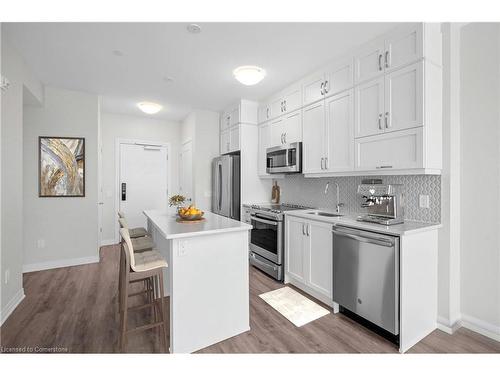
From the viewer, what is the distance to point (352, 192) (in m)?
3.04

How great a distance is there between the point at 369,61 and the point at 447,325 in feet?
7.95

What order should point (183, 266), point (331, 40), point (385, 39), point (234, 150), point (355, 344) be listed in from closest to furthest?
1. point (183, 266)
2. point (355, 344)
3. point (385, 39)
4. point (331, 40)
5. point (234, 150)

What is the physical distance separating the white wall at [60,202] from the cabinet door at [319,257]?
10.9ft

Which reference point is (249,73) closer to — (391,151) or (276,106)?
(276,106)

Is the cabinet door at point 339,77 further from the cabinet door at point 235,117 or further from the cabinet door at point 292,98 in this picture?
the cabinet door at point 235,117

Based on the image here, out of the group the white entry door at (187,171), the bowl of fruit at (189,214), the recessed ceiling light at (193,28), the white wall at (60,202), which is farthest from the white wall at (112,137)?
the recessed ceiling light at (193,28)

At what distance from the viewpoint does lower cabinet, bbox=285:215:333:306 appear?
2537 millimetres

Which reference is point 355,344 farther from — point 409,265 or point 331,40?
point 331,40

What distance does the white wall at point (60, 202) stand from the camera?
143 inches

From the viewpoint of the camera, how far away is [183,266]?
184 centimetres

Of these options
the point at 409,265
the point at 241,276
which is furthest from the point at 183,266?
the point at 409,265

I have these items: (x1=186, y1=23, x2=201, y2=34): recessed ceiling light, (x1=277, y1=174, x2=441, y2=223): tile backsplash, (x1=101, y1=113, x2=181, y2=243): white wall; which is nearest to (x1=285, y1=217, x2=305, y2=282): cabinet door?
(x1=277, y1=174, x2=441, y2=223): tile backsplash
